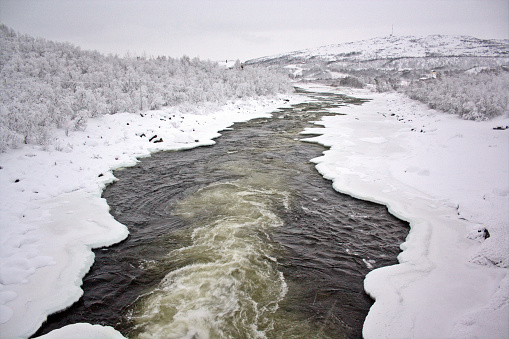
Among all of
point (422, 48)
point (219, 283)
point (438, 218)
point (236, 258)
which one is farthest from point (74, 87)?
point (422, 48)

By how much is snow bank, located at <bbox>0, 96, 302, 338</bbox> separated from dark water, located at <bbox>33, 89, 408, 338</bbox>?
11.2 inches

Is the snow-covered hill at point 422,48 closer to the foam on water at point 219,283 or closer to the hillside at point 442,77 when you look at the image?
the hillside at point 442,77

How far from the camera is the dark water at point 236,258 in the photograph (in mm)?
3957

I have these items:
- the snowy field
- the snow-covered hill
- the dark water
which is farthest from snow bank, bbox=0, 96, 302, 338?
the snow-covered hill

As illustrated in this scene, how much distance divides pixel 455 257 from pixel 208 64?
3392 cm

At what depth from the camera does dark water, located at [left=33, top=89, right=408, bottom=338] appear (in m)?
3.96

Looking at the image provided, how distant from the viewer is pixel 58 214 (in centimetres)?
641

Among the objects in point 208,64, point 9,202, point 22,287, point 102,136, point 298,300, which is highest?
point 208,64

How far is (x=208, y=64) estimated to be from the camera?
3491cm

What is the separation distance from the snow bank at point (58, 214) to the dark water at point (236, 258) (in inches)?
11.2

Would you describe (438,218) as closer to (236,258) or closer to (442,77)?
(236,258)

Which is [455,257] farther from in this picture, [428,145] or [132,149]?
[132,149]

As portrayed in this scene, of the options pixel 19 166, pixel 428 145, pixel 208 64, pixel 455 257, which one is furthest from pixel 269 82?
pixel 455 257

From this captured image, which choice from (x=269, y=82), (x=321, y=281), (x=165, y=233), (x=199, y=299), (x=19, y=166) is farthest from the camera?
(x=269, y=82)
